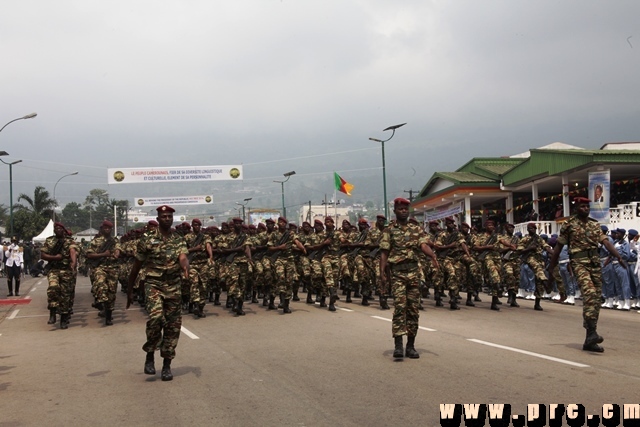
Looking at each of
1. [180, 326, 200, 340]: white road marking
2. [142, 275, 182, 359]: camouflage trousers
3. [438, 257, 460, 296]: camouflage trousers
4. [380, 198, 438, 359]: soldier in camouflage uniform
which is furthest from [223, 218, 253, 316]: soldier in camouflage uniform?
[142, 275, 182, 359]: camouflage trousers

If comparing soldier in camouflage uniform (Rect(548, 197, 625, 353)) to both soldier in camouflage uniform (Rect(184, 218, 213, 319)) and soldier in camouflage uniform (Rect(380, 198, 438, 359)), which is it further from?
soldier in camouflage uniform (Rect(184, 218, 213, 319))

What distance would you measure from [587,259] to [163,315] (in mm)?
5976

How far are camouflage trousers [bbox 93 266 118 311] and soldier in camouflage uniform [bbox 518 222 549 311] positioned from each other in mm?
9597

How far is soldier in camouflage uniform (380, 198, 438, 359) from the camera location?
8.66m

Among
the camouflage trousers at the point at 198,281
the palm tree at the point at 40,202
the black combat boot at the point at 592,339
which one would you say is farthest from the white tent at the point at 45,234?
the black combat boot at the point at 592,339

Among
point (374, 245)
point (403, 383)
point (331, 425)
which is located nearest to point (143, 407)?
point (331, 425)

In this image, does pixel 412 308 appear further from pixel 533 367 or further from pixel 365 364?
pixel 533 367

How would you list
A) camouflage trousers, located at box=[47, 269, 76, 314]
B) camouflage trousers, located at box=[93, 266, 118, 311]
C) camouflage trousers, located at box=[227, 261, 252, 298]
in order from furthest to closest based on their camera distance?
camouflage trousers, located at box=[227, 261, 252, 298] → camouflage trousers, located at box=[93, 266, 118, 311] → camouflage trousers, located at box=[47, 269, 76, 314]

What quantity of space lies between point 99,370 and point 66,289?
5.57 metres

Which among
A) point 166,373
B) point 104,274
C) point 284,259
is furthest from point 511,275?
point 166,373

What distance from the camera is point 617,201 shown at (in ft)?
106

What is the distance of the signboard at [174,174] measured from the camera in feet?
131

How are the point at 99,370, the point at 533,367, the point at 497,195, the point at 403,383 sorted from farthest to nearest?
1. the point at 497,195
2. the point at 99,370
3. the point at 533,367
4. the point at 403,383

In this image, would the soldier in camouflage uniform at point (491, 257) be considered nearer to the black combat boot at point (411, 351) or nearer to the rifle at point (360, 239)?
the rifle at point (360, 239)
